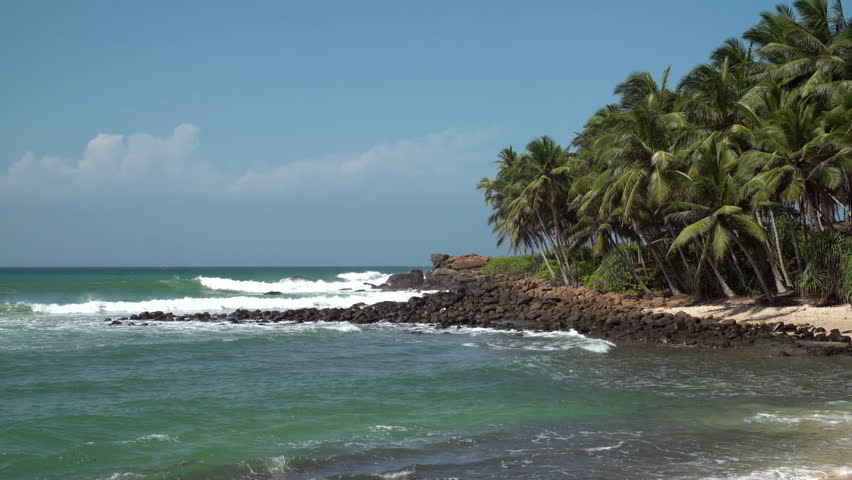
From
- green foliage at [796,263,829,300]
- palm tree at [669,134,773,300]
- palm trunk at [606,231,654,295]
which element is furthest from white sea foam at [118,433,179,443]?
palm trunk at [606,231,654,295]

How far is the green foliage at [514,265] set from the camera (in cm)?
4909

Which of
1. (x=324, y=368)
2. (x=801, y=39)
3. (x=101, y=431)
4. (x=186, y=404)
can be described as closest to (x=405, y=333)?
(x=324, y=368)

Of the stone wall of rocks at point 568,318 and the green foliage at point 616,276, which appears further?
the green foliage at point 616,276

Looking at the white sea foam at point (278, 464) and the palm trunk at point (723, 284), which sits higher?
the palm trunk at point (723, 284)

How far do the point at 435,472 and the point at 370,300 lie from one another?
3464 cm

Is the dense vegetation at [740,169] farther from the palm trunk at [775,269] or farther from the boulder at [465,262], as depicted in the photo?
the boulder at [465,262]

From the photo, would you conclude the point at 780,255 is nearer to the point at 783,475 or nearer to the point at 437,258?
the point at 783,475

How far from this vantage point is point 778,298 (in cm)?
2312

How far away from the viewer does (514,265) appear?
52531 mm

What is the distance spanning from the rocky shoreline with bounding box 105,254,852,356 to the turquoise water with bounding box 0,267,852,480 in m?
1.49

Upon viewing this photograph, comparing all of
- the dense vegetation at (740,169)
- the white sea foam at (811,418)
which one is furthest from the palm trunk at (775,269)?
the white sea foam at (811,418)

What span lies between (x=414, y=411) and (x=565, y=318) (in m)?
15.3

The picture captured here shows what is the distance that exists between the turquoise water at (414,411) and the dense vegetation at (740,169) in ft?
18.9

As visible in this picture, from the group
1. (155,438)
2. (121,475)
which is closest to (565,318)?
(155,438)
